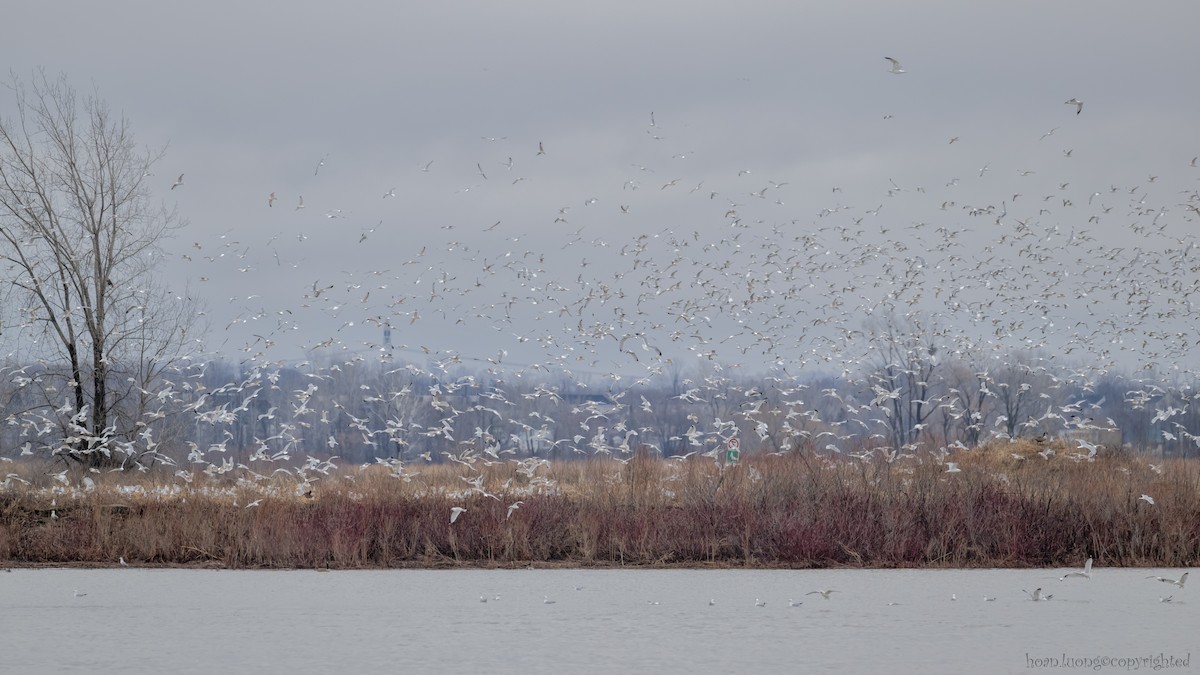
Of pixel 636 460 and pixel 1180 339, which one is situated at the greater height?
pixel 1180 339

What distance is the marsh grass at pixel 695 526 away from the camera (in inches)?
826

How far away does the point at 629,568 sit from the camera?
67.5ft

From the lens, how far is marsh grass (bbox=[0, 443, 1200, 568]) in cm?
2097

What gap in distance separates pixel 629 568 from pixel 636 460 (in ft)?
15.4
